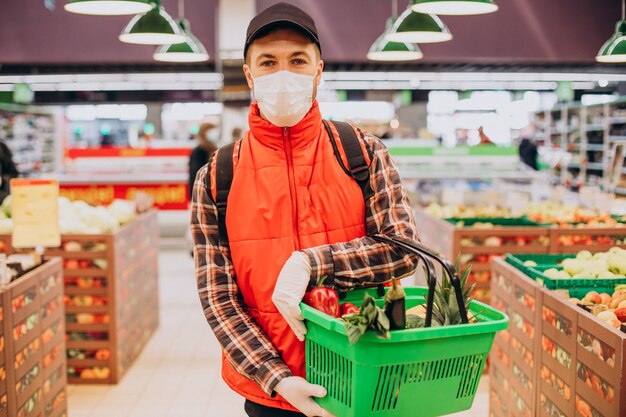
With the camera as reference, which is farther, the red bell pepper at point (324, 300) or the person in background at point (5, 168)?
the person in background at point (5, 168)

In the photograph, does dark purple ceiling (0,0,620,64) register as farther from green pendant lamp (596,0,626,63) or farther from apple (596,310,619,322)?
apple (596,310,619,322)

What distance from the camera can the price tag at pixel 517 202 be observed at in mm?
6953

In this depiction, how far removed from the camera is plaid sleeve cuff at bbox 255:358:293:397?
167cm

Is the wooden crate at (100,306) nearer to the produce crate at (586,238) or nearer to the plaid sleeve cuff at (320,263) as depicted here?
the produce crate at (586,238)

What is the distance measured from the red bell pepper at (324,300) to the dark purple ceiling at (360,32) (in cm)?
1025

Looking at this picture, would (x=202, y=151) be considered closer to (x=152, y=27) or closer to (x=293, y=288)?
(x=152, y=27)

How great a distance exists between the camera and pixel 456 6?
14.5ft

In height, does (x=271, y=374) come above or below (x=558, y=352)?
above

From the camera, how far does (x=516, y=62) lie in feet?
39.9

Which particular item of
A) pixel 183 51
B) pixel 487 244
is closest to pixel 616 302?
pixel 487 244

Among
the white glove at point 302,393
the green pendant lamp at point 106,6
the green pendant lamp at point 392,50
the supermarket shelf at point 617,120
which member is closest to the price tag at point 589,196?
the green pendant lamp at point 392,50

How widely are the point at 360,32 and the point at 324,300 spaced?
10445 millimetres

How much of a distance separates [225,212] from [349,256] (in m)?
0.35

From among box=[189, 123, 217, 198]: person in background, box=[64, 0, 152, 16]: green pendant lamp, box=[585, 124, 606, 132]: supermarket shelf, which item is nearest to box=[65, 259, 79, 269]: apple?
box=[64, 0, 152, 16]: green pendant lamp
